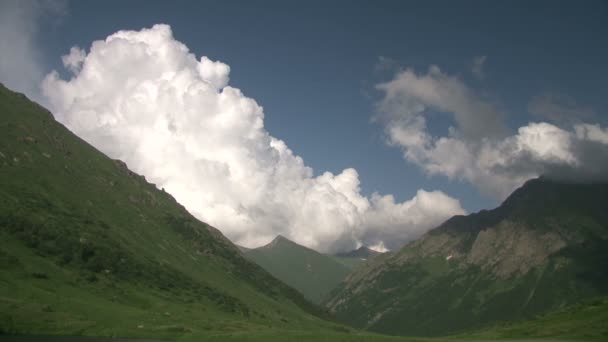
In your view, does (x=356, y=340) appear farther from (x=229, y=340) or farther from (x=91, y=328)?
(x=91, y=328)

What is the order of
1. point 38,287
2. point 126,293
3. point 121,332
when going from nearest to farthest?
point 121,332, point 38,287, point 126,293

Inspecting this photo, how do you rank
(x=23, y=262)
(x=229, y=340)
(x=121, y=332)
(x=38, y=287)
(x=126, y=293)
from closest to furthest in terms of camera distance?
1. (x=229, y=340)
2. (x=121, y=332)
3. (x=38, y=287)
4. (x=23, y=262)
5. (x=126, y=293)

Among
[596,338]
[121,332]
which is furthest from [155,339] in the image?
[596,338]

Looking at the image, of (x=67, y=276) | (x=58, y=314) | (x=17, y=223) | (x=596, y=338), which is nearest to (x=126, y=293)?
(x=67, y=276)

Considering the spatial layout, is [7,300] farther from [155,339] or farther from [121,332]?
[155,339]

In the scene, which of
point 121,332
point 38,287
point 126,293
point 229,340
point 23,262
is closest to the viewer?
point 229,340

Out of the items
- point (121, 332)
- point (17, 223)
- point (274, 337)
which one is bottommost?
point (121, 332)

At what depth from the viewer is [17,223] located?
200 meters

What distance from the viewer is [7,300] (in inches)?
4823

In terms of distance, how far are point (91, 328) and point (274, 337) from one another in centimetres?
4606

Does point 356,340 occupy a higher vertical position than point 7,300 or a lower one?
higher

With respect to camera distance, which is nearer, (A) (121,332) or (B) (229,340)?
(B) (229,340)

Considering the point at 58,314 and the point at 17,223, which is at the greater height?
the point at 17,223

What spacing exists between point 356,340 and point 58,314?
77.2m
